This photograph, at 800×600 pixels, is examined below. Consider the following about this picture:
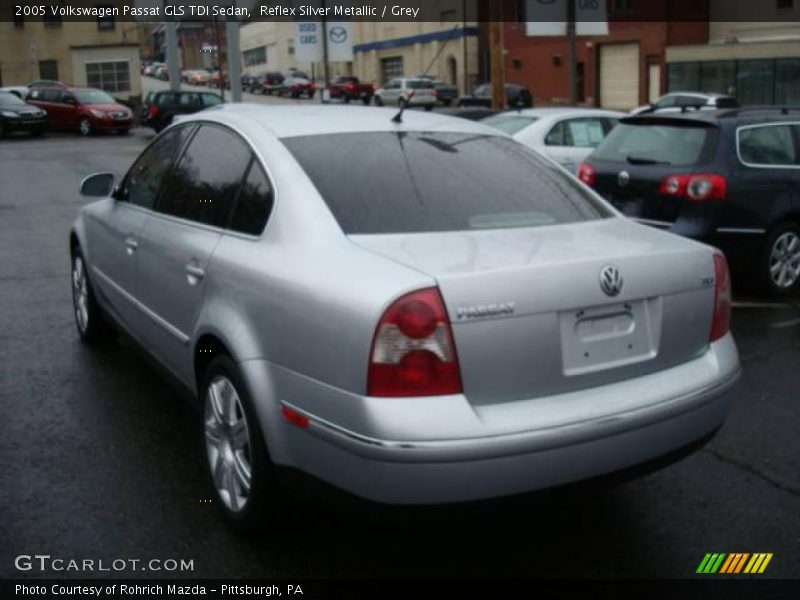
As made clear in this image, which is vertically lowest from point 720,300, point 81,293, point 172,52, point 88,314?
point 88,314

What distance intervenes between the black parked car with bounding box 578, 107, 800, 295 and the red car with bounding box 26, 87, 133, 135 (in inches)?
1092

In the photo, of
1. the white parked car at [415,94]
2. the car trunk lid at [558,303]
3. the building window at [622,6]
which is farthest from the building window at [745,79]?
the car trunk lid at [558,303]

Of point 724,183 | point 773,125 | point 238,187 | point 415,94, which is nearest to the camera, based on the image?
point 238,187

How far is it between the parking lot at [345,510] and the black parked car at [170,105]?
87.7 ft

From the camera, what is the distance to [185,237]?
415cm

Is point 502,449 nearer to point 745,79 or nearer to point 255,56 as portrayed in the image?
point 745,79

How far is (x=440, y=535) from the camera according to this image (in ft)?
11.9

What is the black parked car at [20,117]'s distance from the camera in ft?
102

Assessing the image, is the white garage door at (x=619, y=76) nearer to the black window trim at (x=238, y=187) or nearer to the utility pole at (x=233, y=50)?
the utility pole at (x=233, y=50)

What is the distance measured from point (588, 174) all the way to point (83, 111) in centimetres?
2820

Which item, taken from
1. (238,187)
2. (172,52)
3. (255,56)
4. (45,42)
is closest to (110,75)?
(45,42)

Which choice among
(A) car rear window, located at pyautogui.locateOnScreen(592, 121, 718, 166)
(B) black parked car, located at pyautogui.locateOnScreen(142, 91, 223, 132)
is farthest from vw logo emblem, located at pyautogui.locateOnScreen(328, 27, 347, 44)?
(A) car rear window, located at pyautogui.locateOnScreen(592, 121, 718, 166)

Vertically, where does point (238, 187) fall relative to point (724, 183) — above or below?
above

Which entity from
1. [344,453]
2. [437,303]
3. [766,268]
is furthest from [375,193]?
[766,268]
